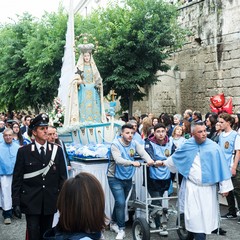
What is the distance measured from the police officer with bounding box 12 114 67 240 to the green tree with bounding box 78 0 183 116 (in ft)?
40.2

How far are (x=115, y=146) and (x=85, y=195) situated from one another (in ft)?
13.7

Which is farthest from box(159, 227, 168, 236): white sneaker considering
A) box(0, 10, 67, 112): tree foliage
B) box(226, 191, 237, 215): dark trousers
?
box(0, 10, 67, 112): tree foliage

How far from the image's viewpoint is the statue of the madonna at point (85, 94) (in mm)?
9844

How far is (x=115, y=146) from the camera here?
→ 263 inches

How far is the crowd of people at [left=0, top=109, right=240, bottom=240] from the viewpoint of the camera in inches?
101

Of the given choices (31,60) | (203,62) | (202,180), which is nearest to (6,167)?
(202,180)

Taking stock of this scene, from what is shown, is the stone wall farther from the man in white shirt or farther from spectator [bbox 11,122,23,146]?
the man in white shirt

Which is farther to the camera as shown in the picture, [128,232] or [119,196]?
[128,232]

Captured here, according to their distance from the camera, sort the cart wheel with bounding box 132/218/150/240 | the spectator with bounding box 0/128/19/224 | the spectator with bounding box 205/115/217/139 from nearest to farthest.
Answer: the cart wheel with bounding box 132/218/150/240
the spectator with bounding box 0/128/19/224
the spectator with bounding box 205/115/217/139

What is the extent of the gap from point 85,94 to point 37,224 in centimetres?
537

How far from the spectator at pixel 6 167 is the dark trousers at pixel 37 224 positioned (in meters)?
3.32

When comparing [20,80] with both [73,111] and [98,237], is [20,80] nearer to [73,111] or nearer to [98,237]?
[73,111]

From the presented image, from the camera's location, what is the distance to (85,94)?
32.7 feet

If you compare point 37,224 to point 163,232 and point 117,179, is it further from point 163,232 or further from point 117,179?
point 163,232
